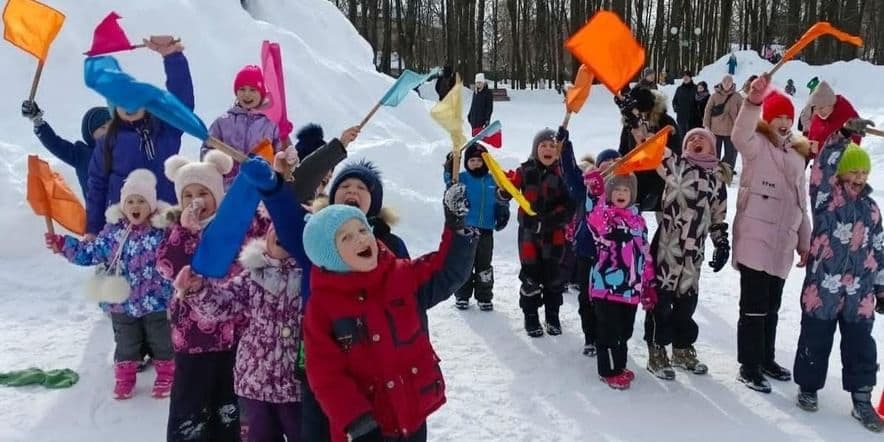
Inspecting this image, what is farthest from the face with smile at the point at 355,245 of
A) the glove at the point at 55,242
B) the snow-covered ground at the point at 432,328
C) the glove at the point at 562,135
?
the glove at the point at 55,242

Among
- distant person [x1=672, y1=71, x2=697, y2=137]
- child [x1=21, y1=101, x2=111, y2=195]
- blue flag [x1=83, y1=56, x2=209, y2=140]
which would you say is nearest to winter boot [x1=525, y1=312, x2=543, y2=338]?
child [x1=21, y1=101, x2=111, y2=195]

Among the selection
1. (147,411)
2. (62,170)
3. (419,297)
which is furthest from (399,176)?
(419,297)

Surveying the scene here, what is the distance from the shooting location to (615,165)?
14.5 feet

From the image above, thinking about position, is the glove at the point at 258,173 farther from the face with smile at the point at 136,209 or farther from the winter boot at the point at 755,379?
the winter boot at the point at 755,379

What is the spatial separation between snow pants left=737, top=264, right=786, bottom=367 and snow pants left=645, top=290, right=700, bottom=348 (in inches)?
11.6

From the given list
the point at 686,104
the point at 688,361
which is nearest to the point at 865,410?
Answer: the point at 688,361

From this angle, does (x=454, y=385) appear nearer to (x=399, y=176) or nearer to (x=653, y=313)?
(x=653, y=313)

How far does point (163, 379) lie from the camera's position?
4316mm

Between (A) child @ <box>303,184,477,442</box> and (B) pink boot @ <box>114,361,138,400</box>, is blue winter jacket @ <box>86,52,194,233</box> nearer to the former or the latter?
(B) pink boot @ <box>114,361,138,400</box>

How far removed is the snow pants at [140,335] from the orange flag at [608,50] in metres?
2.74

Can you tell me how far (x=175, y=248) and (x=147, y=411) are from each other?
1.22 m

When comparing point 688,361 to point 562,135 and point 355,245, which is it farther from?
point 355,245

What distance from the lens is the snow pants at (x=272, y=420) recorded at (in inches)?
123

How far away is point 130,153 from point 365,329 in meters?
2.71
